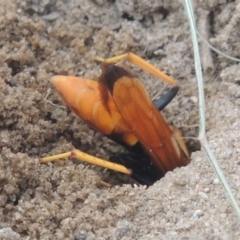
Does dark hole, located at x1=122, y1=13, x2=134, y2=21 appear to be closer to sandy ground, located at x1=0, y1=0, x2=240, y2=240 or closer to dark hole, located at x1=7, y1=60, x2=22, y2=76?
sandy ground, located at x1=0, y1=0, x2=240, y2=240

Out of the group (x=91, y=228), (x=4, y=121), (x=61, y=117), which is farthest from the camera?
(x=61, y=117)

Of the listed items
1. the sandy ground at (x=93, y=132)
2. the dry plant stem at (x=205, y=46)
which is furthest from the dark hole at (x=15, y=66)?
the dry plant stem at (x=205, y=46)

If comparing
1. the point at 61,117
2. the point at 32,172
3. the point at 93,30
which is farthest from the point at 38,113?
the point at 93,30

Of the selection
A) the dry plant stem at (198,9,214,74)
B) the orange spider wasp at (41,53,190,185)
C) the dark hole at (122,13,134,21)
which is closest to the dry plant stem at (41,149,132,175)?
the orange spider wasp at (41,53,190,185)

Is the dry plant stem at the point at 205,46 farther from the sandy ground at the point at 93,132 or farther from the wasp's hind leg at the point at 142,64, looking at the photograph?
the wasp's hind leg at the point at 142,64

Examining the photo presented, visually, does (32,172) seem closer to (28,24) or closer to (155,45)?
(28,24)

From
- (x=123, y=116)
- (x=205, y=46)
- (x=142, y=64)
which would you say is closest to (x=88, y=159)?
(x=123, y=116)
